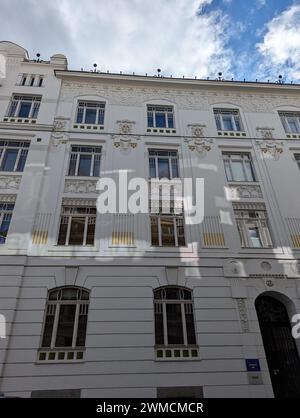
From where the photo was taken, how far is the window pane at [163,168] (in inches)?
547

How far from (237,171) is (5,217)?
10877mm

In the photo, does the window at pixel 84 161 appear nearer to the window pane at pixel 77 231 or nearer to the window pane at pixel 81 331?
the window pane at pixel 77 231

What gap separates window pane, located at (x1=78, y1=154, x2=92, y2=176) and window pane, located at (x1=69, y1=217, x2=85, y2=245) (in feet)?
7.96

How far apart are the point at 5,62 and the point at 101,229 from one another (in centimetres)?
1221

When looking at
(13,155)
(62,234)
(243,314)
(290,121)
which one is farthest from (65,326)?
(290,121)

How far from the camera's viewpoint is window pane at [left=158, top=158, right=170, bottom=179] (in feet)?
45.6

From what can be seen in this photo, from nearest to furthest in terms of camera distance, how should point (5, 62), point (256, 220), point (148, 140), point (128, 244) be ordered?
point (128, 244) → point (256, 220) → point (148, 140) → point (5, 62)

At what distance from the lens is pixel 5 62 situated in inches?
651

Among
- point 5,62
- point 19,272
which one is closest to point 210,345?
point 19,272

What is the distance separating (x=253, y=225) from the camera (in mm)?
12781

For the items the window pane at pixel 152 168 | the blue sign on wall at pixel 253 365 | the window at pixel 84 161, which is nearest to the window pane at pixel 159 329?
the blue sign on wall at pixel 253 365

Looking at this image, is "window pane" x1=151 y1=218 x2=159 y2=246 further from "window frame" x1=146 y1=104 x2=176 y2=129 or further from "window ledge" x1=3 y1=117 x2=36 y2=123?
"window ledge" x1=3 y1=117 x2=36 y2=123

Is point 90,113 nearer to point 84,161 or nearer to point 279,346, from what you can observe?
point 84,161
